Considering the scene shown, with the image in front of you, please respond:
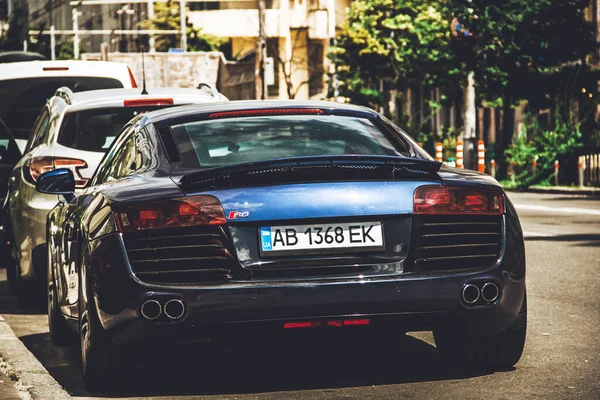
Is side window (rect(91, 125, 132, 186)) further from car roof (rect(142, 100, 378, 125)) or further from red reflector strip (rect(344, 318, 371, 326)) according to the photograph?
red reflector strip (rect(344, 318, 371, 326))

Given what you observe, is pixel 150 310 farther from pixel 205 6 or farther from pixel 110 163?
pixel 205 6

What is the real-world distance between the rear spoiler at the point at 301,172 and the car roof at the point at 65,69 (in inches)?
338

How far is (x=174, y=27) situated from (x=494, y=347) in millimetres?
77068

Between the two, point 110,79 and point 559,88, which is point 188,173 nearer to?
point 110,79


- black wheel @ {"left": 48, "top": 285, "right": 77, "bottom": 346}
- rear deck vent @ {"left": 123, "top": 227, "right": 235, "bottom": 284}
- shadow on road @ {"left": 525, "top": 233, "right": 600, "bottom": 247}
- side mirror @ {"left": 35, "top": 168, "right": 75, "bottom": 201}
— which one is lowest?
shadow on road @ {"left": 525, "top": 233, "right": 600, "bottom": 247}

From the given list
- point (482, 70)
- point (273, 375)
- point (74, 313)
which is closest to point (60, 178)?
point (74, 313)

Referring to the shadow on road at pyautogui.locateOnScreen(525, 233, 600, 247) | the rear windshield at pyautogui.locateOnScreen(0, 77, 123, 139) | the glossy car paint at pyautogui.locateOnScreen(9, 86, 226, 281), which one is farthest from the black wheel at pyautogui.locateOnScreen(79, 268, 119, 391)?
the rear windshield at pyautogui.locateOnScreen(0, 77, 123, 139)

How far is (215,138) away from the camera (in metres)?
7.02

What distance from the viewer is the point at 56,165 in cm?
1069

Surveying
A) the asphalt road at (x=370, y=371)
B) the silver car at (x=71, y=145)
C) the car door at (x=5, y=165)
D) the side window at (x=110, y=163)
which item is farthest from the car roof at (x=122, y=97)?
the side window at (x=110, y=163)

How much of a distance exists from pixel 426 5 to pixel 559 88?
63.3ft

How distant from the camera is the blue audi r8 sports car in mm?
6113

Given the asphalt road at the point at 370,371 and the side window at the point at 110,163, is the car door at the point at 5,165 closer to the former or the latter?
the asphalt road at the point at 370,371

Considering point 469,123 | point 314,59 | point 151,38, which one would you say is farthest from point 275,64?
point 469,123
